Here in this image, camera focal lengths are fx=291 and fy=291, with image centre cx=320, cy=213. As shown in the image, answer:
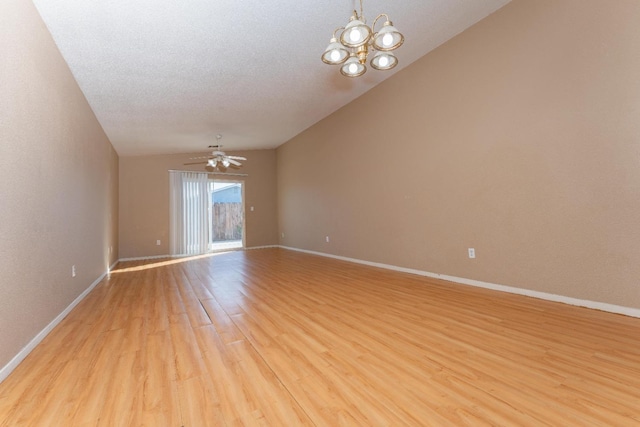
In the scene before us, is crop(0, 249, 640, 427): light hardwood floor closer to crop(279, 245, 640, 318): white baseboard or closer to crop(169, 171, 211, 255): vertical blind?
crop(279, 245, 640, 318): white baseboard

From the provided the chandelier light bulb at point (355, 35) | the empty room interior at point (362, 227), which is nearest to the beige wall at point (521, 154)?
the empty room interior at point (362, 227)

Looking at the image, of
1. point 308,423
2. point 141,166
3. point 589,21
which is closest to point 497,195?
point 589,21

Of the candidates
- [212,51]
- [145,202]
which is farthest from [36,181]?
[145,202]

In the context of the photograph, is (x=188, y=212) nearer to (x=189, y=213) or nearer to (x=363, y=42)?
(x=189, y=213)

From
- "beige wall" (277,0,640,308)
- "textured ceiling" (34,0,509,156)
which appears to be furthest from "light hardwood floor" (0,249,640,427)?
"textured ceiling" (34,0,509,156)

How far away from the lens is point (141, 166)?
6945 millimetres

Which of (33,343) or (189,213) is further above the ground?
(189,213)

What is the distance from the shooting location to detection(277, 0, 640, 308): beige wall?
234 cm

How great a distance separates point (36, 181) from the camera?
82.6 inches

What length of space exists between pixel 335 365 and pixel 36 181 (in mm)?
2439

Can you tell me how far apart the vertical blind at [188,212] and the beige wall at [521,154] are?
461 centimetres

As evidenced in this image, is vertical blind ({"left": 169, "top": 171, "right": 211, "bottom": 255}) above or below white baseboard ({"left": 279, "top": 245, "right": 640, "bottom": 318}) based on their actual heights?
above

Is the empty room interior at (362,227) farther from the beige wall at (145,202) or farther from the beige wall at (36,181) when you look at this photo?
the beige wall at (145,202)

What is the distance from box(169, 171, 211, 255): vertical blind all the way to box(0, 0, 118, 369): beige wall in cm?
377
